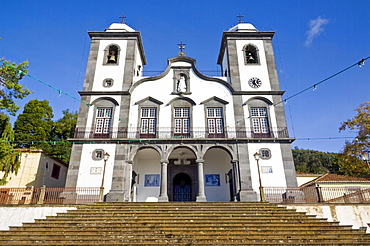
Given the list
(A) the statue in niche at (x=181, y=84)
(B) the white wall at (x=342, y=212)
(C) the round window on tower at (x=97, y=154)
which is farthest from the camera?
(A) the statue in niche at (x=181, y=84)

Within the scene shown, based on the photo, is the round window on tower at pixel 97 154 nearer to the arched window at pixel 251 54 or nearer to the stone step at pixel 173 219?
the stone step at pixel 173 219

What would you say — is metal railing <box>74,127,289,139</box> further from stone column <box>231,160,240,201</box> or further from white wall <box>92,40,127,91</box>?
white wall <box>92,40,127,91</box>

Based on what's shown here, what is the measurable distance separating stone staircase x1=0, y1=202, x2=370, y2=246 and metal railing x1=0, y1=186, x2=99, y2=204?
2.31 m

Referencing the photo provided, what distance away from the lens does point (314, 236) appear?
8.86 m

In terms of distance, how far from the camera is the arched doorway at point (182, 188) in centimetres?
1684

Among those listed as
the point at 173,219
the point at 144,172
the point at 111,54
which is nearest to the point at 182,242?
the point at 173,219

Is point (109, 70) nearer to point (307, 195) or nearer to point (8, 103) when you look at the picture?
point (8, 103)

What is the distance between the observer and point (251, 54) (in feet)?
63.4

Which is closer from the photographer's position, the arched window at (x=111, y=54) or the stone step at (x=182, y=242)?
the stone step at (x=182, y=242)

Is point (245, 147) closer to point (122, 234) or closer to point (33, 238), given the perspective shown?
point (122, 234)

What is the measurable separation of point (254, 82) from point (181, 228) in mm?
11742

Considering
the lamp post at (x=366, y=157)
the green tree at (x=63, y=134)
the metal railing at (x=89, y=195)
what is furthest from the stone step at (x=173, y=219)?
the green tree at (x=63, y=134)

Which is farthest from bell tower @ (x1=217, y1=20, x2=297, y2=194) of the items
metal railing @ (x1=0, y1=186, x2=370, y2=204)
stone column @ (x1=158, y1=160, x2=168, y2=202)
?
stone column @ (x1=158, y1=160, x2=168, y2=202)

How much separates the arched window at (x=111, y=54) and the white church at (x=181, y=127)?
69 millimetres
